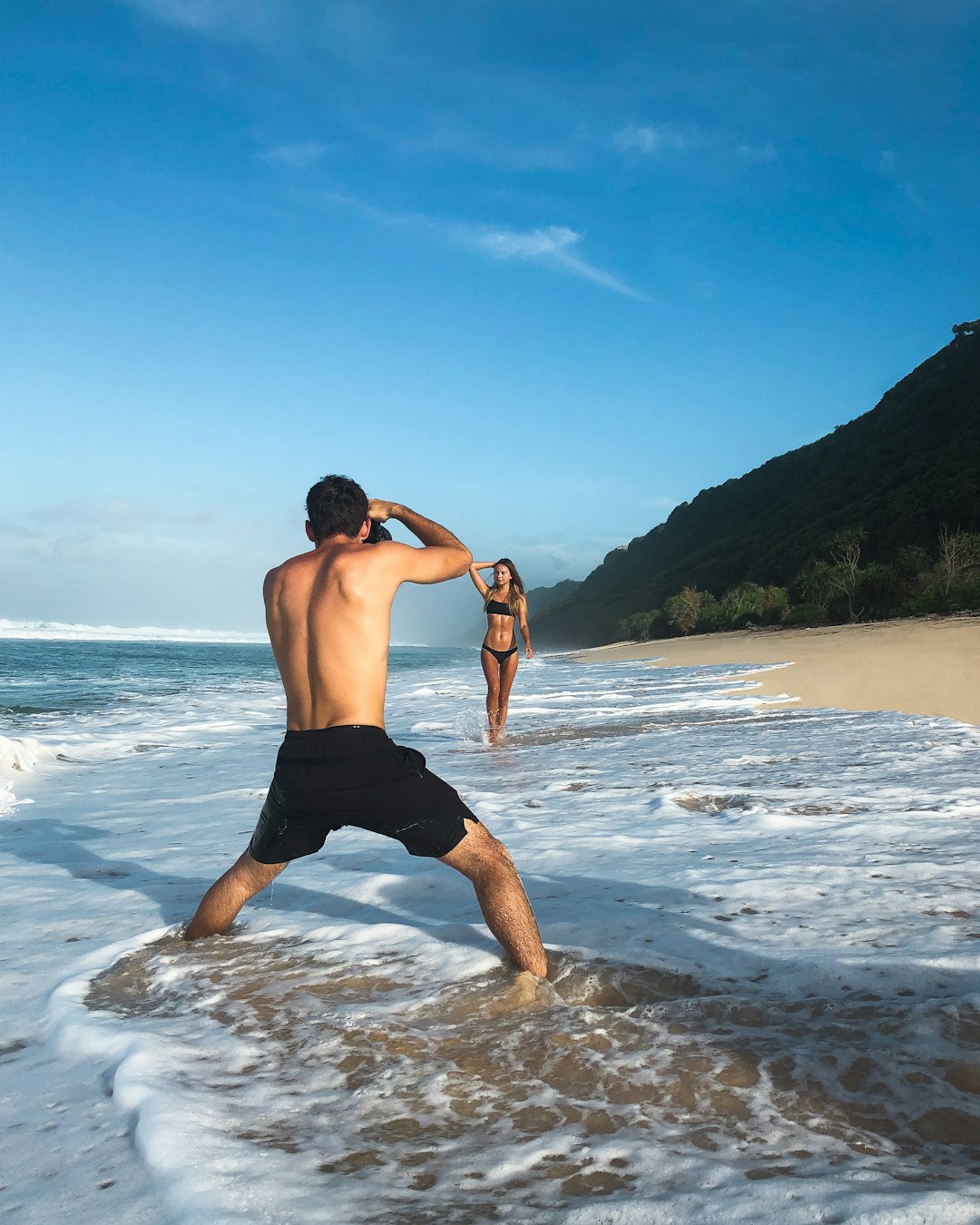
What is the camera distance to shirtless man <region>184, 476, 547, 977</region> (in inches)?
113

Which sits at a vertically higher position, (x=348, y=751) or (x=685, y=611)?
(x=685, y=611)

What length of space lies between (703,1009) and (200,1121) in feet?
4.88

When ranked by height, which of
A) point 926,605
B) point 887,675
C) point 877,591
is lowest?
point 887,675

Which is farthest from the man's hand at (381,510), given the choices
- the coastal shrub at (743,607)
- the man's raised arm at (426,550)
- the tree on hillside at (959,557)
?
the coastal shrub at (743,607)

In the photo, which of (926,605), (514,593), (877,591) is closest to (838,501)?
(877,591)

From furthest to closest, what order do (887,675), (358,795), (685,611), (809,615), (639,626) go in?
(639,626) → (685,611) → (809,615) → (887,675) → (358,795)

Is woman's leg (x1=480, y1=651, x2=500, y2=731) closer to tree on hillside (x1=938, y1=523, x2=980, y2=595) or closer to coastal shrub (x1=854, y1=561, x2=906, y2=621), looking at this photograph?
tree on hillside (x1=938, y1=523, x2=980, y2=595)

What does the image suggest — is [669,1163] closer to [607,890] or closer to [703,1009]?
[703,1009]

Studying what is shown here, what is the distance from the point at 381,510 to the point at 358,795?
4.13 feet

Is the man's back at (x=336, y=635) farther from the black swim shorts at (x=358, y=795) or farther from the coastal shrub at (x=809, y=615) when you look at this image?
the coastal shrub at (x=809, y=615)

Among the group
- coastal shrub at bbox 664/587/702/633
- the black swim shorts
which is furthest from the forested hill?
the black swim shorts

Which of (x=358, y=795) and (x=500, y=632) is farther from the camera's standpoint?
(x=500, y=632)

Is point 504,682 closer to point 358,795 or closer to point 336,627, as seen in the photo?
point 336,627

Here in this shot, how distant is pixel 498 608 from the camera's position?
10.6m
